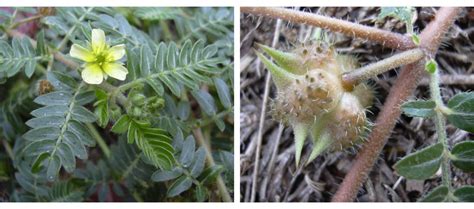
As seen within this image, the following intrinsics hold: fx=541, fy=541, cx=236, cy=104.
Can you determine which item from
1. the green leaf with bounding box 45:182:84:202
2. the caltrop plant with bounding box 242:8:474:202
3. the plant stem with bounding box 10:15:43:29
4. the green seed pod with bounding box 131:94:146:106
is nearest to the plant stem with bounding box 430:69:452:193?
the caltrop plant with bounding box 242:8:474:202

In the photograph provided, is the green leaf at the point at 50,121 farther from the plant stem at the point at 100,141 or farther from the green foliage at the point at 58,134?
the plant stem at the point at 100,141

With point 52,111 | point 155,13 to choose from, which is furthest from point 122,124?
point 155,13

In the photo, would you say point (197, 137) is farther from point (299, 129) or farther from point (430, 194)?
point (430, 194)

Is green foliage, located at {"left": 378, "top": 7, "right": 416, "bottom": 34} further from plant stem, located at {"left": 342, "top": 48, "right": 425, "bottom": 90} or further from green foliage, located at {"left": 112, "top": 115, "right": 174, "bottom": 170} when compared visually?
green foliage, located at {"left": 112, "top": 115, "right": 174, "bottom": 170}

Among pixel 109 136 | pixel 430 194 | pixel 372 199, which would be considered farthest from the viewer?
pixel 109 136

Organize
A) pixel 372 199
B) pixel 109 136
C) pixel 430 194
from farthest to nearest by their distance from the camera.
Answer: pixel 109 136, pixel 372 199, pixel 430 194

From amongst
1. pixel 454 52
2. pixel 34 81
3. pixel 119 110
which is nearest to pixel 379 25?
pixel 454 52

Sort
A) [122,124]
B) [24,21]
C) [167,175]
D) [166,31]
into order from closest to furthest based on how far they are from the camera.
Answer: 1. [122,124]
2. [167,175]
3. [24,21]
4. [166,31]

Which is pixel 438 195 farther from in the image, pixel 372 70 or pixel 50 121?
pixel 50 121
